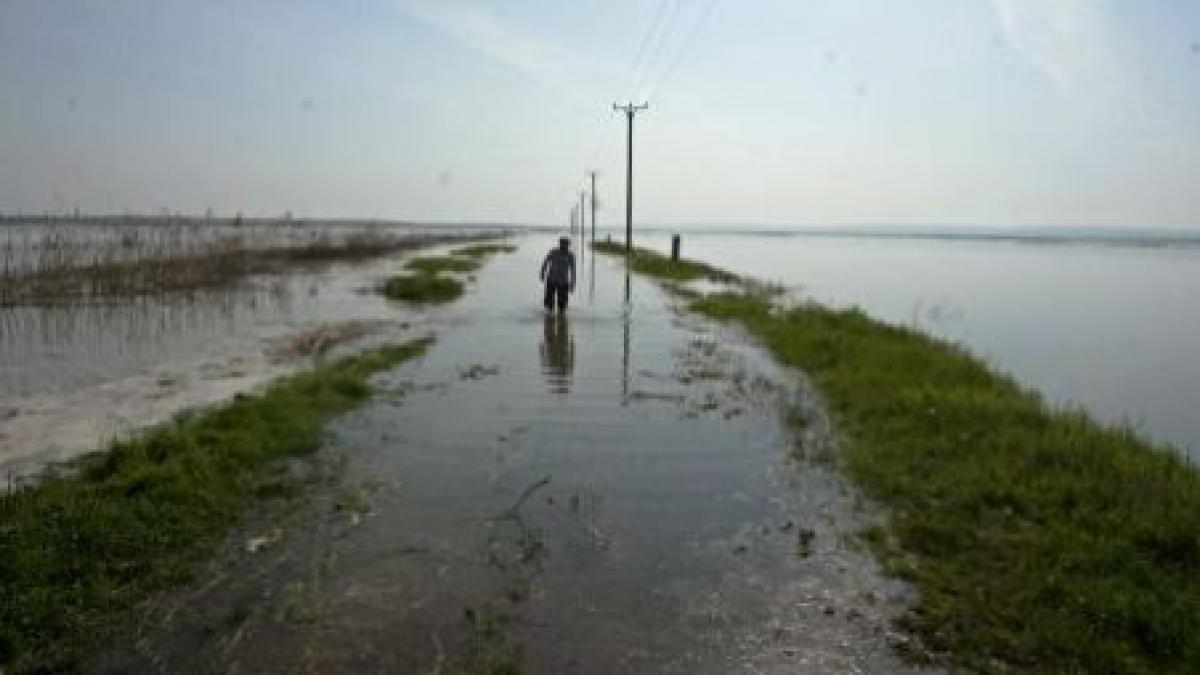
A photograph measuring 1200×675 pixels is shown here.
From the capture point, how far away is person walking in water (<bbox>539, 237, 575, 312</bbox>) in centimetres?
2338

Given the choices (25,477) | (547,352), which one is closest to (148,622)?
(25,477)

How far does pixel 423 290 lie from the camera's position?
102 ft

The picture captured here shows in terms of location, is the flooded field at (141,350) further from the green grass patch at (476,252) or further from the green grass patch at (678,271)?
the green grass patch at (476,252)

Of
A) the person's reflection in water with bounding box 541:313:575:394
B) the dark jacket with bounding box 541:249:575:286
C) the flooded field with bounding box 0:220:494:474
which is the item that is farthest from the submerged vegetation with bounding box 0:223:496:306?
the person's reflection in water with bounding box 541:313:575:394

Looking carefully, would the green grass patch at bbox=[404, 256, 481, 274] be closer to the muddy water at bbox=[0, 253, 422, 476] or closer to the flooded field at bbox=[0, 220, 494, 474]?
the flooded field at bbox=[0, 220, 494, 474]

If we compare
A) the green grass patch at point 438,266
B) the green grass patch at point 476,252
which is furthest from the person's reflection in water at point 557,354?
the green grass patch at point 476,252

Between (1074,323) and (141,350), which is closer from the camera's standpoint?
(141,350)

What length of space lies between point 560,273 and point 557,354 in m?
6.55

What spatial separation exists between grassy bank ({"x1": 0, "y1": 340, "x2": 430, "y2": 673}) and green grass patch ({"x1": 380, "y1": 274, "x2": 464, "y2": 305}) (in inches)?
734

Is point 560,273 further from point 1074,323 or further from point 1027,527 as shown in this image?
point 1027,527

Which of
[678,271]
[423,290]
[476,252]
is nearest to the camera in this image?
[423,290]

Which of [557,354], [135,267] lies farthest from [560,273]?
[135,267]

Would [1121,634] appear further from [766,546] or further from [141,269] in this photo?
[141,269]

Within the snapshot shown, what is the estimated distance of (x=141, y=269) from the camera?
32875 mm
